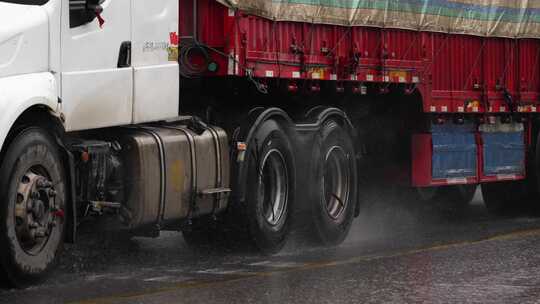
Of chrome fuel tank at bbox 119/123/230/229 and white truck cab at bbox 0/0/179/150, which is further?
chrome fuel tank at bbox 119/123/230/229

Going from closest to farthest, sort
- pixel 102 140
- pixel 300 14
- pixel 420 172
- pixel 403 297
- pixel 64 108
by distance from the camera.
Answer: pixel 403 297, pixel 64 108, pixel 102 140, pixel 300 14, pixel 420 172

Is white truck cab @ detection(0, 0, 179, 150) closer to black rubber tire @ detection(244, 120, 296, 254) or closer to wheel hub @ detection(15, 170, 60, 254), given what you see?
wheel hub @ detection(15, 170, 60, 254)

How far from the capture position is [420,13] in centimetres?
1454

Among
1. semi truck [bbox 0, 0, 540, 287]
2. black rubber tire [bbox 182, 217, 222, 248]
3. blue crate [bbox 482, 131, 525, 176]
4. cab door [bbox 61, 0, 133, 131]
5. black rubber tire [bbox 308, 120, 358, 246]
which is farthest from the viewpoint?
blue crate [bbox 482, 131, 525, 176]

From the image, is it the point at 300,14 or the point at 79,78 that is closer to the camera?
the point at 79,78

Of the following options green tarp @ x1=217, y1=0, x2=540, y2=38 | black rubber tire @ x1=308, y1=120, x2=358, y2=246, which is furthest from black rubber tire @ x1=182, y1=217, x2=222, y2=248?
green tarp @ x1=217, y1=0, x2=540, y2=38

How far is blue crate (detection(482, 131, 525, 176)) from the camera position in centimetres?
1639

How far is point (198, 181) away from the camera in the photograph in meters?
11.0

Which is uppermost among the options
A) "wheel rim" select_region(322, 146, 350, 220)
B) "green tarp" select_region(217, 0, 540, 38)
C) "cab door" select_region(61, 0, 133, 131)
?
"green tarp" select_region(217, 0, 540, 38)

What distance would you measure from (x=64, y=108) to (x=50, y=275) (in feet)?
3.63

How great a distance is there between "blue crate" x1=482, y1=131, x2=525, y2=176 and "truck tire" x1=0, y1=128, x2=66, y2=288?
27.1 feet

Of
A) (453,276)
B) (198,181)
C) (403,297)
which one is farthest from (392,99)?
(403,297)

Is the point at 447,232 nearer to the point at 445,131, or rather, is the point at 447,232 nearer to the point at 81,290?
the point at 445,131

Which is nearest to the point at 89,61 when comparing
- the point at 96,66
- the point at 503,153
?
the point at 96,66
